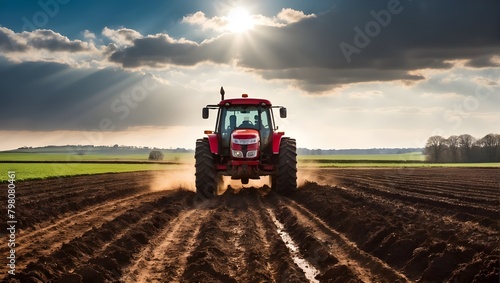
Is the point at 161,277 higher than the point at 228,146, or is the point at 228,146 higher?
the point at 228,146

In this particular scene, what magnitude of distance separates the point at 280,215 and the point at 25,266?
6.71 meters

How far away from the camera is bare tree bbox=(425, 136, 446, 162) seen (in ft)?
331

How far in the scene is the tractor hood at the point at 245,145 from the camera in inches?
650

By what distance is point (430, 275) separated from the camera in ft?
23.0

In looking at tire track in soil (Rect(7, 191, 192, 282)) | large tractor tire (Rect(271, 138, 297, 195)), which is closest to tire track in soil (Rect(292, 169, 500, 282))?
large tractor tire (Rect(271, 138, 297, 195))

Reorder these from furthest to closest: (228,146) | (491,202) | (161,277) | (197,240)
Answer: (228,146), (491,202), (197,240), (161,277)

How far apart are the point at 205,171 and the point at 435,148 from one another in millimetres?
92411

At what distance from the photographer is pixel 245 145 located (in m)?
16.5

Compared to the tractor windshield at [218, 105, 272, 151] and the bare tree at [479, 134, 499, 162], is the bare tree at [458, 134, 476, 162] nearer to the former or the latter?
the bare tree at [479, 134, 499, 162]

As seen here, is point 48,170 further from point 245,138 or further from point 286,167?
point 286,167

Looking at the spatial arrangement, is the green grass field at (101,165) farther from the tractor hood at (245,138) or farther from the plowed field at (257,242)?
the plowed field at (257,242)

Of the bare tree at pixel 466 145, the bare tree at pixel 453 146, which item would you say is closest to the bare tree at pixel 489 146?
the bare tree at pixel 466 145

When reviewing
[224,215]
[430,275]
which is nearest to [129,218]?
[224,215]

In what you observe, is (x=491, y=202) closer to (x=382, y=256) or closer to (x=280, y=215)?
(x=280, y=215)
